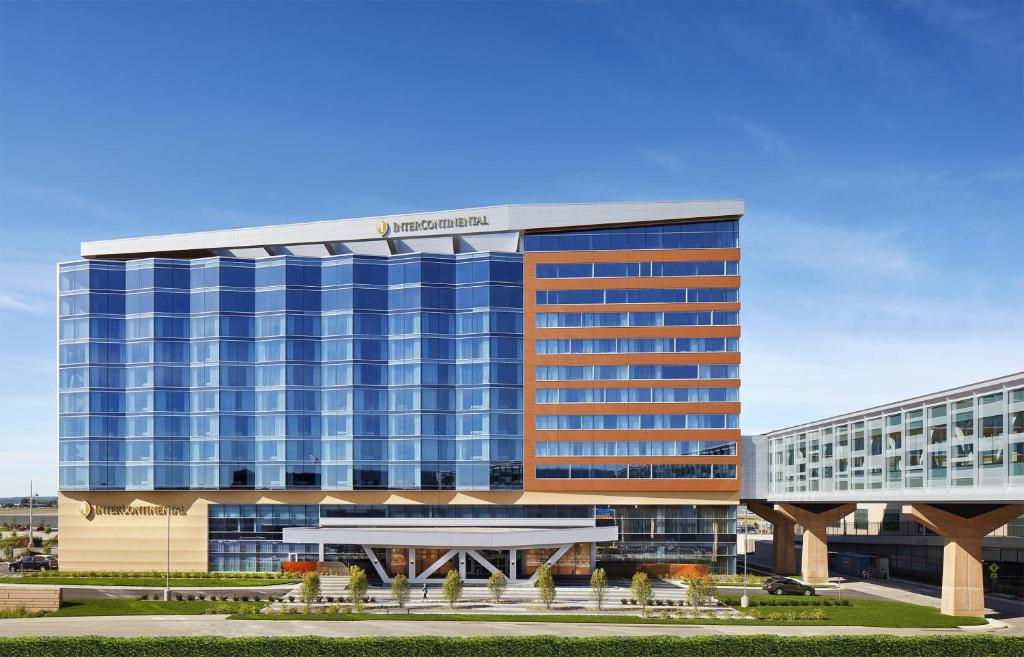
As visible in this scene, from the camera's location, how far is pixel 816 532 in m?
87.8

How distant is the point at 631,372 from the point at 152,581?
161ft

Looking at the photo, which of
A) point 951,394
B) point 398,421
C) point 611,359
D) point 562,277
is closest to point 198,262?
point 398,421

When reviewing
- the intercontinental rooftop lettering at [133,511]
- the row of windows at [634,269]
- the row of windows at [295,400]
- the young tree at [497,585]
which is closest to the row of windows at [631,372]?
the row of windows at [295,400]

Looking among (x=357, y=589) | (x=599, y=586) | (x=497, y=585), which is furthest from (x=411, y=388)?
(x=599, y=586)

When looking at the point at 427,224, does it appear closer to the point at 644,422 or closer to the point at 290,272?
the point at 290,272

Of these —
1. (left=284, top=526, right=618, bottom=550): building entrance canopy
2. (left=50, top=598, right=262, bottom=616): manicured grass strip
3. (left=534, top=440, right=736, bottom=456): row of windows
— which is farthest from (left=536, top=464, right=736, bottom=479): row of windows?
(left=50, top=598, right=262, bottom=616): manicured grass strip

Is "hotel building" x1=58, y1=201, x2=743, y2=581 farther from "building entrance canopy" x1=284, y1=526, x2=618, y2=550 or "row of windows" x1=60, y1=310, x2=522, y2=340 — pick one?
"building entrance canopy" x1=284, y1=526, x2=618, y2=550

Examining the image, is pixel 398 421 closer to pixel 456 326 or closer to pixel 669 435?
pixel 456 326

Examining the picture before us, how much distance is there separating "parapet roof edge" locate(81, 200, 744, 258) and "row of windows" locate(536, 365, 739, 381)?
45.9ft

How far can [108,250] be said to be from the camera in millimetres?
93500

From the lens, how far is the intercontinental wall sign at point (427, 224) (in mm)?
87688

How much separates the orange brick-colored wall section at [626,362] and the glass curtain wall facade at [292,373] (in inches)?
65.7

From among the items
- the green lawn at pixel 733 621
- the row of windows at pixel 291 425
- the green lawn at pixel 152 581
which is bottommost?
the green lawn at pixel 152 581

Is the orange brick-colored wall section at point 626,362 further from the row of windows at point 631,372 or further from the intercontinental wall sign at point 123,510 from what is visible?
the intercontinental wall sign at point 123,510
